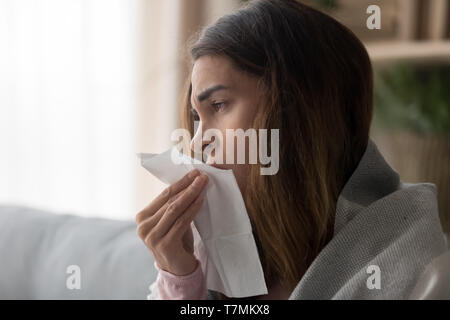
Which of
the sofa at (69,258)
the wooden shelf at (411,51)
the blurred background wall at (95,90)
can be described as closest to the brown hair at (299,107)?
the sofa at (69,258)

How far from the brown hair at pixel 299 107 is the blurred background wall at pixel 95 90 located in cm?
90

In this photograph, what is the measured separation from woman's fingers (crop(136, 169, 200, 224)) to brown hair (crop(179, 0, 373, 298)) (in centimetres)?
7

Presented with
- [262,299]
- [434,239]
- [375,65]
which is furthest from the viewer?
[375,65]

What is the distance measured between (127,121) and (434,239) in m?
1.21

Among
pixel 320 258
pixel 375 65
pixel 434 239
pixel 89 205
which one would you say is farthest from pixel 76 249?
pixel 375 65

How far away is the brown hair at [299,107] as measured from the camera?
596mm

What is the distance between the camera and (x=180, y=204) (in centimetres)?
60

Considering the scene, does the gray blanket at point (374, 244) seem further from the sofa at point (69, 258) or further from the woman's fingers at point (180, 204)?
the sofa at point (69, 258)

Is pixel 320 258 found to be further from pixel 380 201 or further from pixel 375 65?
pixel 375 65

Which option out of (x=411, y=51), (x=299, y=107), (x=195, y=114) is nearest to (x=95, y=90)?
(x=411, y=51)

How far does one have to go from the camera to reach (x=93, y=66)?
1.64 meters

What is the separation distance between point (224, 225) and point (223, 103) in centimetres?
14

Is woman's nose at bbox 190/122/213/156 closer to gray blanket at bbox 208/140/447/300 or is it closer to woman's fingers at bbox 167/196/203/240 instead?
woman's fingers at bbox 167/196/203/240

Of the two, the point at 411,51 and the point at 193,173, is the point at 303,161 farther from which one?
the point at 411,51
